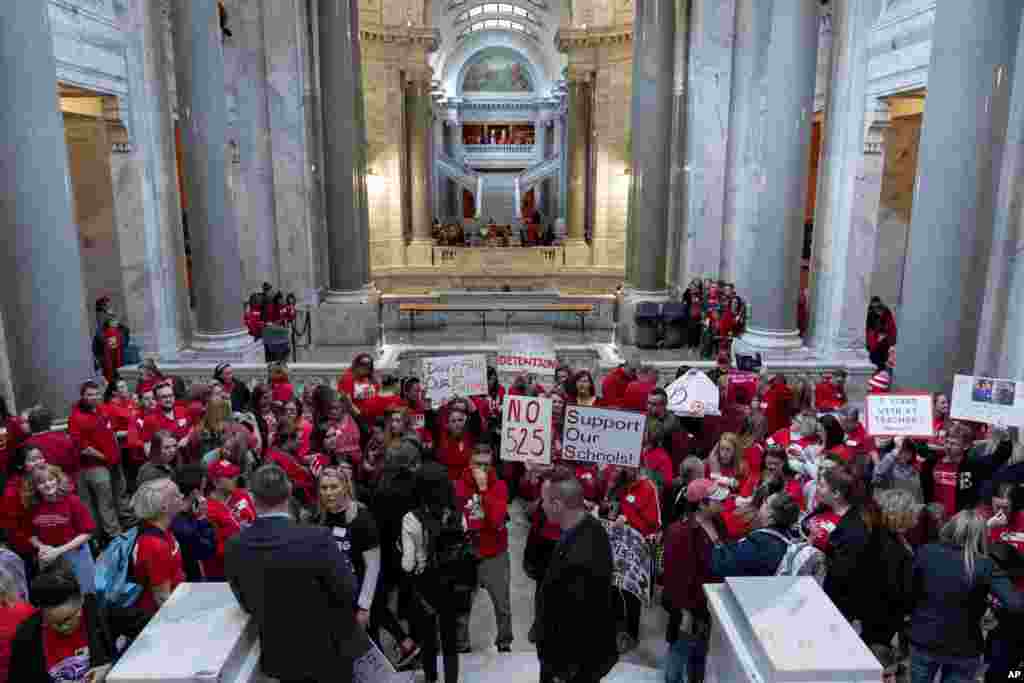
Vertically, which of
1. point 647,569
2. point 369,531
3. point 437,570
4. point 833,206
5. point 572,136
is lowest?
point 647,569

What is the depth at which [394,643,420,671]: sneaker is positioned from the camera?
5.15 metres

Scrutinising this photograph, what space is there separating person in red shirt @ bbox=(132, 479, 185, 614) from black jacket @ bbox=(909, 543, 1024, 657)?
415 centimetres

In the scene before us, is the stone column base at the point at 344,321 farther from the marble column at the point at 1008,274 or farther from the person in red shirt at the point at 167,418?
the marble column at the point at 1008,274

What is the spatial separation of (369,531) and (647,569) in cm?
220

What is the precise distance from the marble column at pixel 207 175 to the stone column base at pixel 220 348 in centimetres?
2

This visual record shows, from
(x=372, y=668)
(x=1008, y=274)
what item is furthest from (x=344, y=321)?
(x=372, y=668)

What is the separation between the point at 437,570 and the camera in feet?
15.4

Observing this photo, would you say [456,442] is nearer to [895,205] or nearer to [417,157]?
[895,205]

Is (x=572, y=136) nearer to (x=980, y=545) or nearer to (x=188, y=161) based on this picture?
(x=188, y=161)

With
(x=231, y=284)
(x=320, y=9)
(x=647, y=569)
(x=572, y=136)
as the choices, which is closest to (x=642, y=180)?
(x=320, y=9)

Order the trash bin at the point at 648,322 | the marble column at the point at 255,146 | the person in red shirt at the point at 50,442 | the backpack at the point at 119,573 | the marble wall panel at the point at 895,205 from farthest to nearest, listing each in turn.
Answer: the marble column at the point at 255,146, the trash bin at the point at 648,322, the marble wall panel at the point at 895,205, the person in red shirt at the point at 50,442, the backpack at the point at 119,573

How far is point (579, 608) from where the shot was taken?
381 cm

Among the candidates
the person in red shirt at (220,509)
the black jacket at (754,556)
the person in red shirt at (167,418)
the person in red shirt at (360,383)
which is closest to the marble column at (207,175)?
the person in red shirt at (360,383)

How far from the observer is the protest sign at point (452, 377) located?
7.76m
